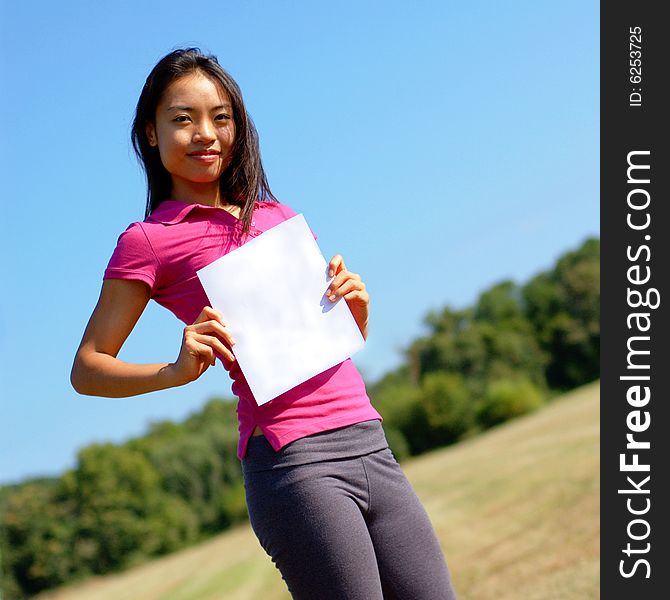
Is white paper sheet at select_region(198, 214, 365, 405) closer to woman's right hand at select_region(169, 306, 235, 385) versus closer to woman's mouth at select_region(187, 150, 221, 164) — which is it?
woman's right hand at select_region(169, 306, 235, 385)

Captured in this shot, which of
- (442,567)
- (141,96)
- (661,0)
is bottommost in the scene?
(442,567)

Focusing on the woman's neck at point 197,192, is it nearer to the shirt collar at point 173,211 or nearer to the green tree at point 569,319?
the shirt collar at point 173,211

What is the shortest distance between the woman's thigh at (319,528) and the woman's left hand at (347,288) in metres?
0.43

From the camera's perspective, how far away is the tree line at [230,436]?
41562 mm

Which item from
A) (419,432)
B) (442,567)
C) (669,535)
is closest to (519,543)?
(669,535)

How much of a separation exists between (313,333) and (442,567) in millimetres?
693

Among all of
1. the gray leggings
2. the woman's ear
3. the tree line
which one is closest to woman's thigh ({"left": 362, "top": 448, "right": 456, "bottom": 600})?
the gray leggings

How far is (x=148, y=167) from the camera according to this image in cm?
257

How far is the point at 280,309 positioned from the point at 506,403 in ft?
159

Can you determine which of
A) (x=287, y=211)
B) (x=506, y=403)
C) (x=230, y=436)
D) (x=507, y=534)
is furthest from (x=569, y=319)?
(x=287, y=211)

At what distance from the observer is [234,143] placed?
8.25ft

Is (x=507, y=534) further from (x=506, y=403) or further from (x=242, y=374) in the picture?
(x=506, y=403)

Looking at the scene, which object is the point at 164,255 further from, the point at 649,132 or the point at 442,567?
the point at 649,132

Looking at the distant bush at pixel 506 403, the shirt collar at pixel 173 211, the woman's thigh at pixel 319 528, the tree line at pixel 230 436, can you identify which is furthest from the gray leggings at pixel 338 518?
the distant bush at pixel 506 403
